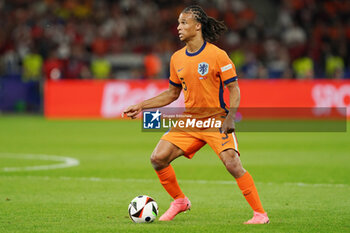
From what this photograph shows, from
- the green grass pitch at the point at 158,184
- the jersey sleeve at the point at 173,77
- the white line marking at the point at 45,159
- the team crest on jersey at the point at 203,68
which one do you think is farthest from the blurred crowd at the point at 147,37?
the team crest on jersey at the point at 203,68

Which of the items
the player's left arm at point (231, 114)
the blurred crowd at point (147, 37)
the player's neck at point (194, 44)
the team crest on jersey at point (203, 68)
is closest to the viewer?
the player's left arm at point (231, 114)

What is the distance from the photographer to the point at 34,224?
700 centimetres

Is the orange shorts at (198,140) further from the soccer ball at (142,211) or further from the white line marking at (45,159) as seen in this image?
the white line marking at (45,159)

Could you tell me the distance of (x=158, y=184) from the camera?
1034 cm

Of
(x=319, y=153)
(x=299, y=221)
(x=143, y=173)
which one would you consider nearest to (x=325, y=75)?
(x=319, y=153)

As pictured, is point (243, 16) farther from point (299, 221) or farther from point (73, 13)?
point (299, 221)

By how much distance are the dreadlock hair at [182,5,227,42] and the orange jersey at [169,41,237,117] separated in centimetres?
14

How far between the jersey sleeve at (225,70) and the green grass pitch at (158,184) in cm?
146

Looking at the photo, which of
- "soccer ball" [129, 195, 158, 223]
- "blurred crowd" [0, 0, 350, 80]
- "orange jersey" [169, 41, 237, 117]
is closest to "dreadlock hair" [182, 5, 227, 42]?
"orange jersey" [169, 41, 237, 117]

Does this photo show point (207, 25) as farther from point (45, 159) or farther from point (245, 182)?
point (45, 159)

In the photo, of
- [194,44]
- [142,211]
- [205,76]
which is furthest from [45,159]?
[205,76]

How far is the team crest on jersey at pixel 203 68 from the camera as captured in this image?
7.06 m

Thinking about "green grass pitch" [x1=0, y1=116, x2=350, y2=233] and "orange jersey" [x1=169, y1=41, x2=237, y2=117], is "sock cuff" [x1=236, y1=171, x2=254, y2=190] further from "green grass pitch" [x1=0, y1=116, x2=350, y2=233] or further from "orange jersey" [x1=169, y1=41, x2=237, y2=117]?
"orange jersey" [x1=169, y1=41, x2=237, y2=117]

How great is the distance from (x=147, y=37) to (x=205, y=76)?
2279 centimetres
